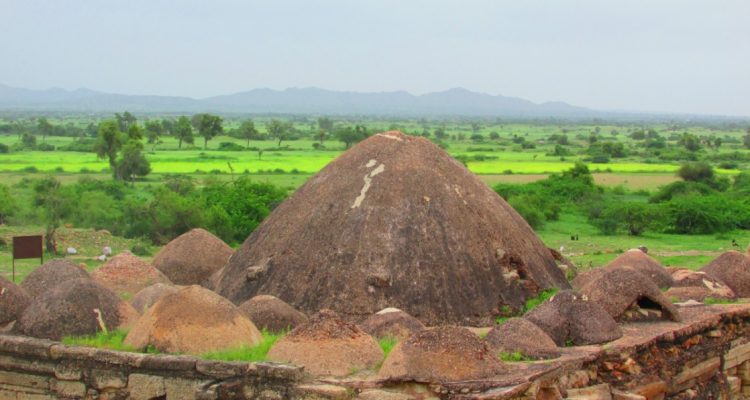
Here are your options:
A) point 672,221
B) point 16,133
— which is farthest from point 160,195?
point 16,133

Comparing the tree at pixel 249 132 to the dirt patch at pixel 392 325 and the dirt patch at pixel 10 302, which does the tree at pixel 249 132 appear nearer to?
the dirt patch at pixel 10 302

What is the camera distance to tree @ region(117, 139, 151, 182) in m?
47.2

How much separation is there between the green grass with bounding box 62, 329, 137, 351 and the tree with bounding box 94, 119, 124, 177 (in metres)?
38.4

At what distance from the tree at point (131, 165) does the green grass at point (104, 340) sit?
37.4 metres

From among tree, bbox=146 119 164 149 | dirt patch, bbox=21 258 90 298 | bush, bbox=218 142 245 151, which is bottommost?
bush, bbox=218 142 245 151

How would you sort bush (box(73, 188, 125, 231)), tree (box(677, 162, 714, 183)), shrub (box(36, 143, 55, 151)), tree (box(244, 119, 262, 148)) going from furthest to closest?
tree (box(244, 119, 262, 148)) < shrub (box(36, 143, 55, 151)) < tree (box(677, 162, 714, 183)) < bush (box(73, 188, 125, 231))

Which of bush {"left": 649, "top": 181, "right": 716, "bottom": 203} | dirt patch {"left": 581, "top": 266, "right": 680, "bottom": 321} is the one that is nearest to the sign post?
dirt patch {"left": 581, "top": 266, "right": 680, "bottom": 321}

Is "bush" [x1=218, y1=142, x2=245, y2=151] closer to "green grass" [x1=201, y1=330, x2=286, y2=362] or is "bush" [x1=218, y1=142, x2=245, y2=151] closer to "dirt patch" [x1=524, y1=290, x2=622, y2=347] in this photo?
"dirt patch" [x1=524, y1=290, x2=622, y2=347]

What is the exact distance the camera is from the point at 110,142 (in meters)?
49.3

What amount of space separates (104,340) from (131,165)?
125ft

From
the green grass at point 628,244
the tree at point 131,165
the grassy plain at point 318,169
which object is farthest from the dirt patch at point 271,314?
the tree at point 131,165

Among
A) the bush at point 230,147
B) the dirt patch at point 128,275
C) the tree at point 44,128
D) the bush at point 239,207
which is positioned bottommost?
the tree at point 44,128

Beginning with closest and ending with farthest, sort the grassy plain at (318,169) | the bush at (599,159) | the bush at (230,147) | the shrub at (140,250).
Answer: the shrub at (140,250) → the grassy plain at (318,169) → the bush at (599,159) → the bush at (230,147)

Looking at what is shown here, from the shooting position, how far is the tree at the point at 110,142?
48344mm
